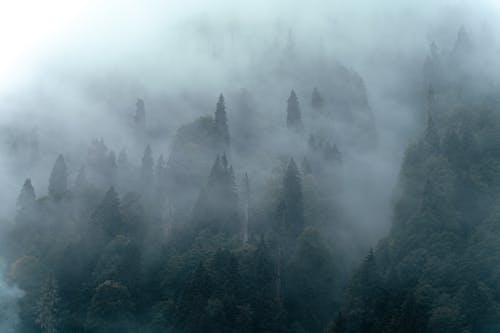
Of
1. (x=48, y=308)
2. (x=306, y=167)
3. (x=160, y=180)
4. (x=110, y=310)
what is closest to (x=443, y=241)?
(x=306, y=167)

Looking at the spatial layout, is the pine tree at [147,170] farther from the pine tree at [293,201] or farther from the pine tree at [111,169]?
the pine tree at [293,201]

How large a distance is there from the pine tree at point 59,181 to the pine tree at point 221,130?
33.8 meters

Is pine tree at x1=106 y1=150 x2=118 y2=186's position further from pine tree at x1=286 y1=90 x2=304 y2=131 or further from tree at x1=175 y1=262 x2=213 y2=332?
tree at x1=175 y1=262 x2=213 y2=332

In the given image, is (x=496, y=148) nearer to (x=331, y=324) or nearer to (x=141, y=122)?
(x=331, y=324)

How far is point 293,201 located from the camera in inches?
6166

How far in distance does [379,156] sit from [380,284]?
210 ft

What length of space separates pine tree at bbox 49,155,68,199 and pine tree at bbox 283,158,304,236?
46.0 metres

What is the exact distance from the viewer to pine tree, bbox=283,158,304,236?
499ft

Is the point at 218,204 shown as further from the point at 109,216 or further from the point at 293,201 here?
the point at 109,216

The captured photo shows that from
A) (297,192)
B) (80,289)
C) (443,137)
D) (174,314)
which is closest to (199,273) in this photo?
(174,314)

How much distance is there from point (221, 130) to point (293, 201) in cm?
3350

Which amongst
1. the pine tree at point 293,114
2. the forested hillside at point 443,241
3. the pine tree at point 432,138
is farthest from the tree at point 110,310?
the pine tree at point 293,114

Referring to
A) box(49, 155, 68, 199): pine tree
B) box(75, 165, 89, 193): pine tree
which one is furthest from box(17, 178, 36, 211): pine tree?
box(75, 165, 89, 193): pine tree

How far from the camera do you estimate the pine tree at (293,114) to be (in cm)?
19138
